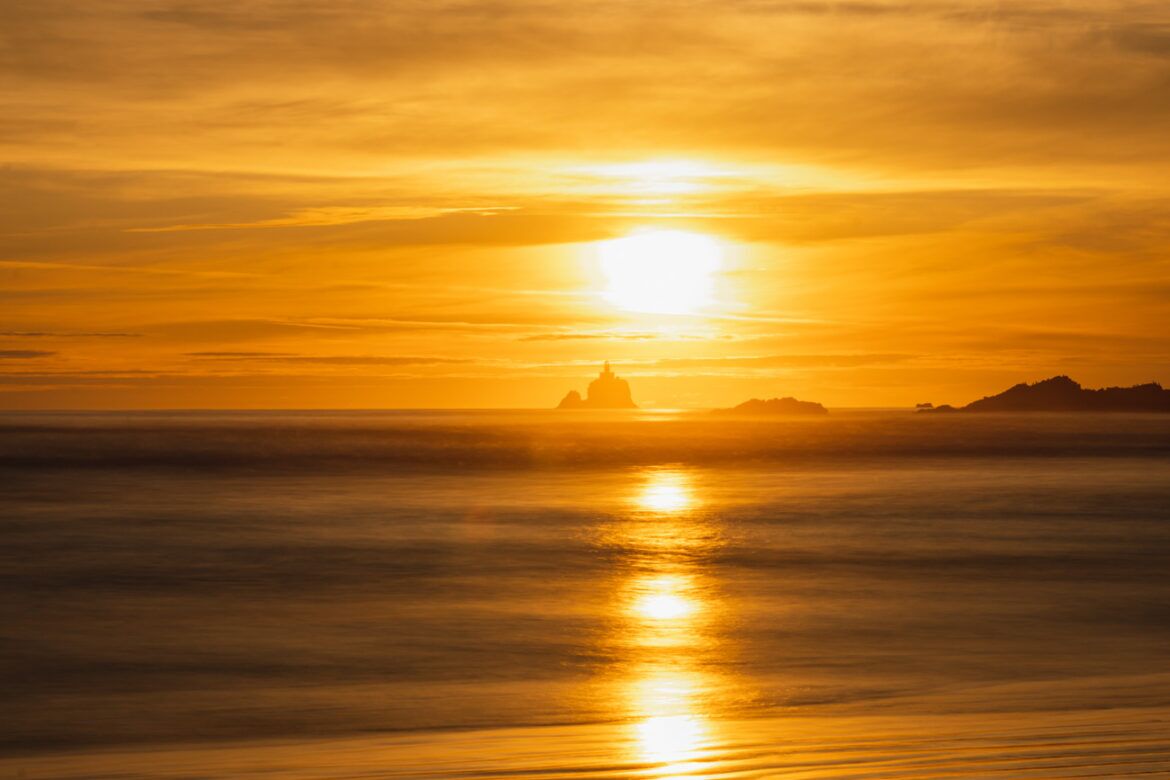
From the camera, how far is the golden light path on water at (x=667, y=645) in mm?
10266

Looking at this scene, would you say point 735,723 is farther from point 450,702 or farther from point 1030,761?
point 450,702

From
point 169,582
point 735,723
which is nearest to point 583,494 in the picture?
point 169,582

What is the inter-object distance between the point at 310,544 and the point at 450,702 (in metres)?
22.2

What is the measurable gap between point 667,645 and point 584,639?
5.11 ft

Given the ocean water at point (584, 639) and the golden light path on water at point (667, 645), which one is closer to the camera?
the golden light path on water at point (667, 645)

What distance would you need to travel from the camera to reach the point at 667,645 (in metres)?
19.3

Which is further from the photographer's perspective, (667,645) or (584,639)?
(584,639)

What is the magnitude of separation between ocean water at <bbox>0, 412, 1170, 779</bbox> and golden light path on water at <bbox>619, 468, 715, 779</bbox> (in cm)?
8

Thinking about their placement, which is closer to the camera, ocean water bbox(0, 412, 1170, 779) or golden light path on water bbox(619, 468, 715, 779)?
golden light path on water bbox(619, 468, 715, 779)

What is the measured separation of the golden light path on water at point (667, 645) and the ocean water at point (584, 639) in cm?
8

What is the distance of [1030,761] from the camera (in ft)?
30.0

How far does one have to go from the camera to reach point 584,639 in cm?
2012

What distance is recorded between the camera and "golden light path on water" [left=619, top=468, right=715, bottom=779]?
10266 mm

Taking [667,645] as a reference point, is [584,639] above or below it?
above
